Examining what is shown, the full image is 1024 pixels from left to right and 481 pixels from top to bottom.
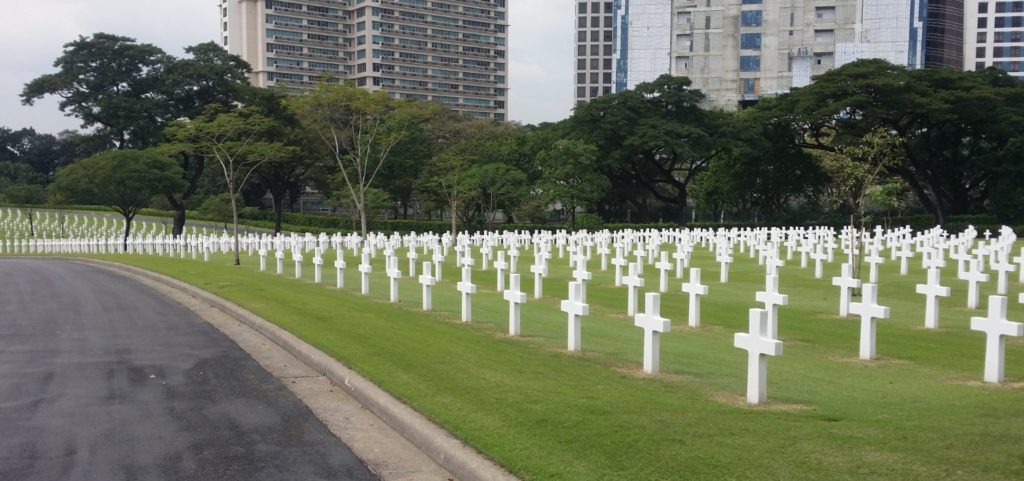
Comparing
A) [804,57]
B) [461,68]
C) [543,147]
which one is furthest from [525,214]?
[461,68]

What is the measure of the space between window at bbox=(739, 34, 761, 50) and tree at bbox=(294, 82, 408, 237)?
126 feet

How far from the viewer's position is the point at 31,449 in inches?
257

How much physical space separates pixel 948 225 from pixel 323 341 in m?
50.7

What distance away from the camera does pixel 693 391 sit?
8031 millimetres

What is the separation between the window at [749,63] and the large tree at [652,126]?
986 inches

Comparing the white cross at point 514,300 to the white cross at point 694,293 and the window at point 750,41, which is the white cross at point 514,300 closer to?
the white cross at point 694,293

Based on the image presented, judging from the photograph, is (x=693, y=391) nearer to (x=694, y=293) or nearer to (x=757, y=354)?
(x=757, y=354)

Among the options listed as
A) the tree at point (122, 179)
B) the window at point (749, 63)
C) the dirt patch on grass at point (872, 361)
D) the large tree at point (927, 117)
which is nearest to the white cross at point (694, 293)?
the dirt patch on grass at point (872, 361)

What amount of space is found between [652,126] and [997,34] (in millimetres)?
84980

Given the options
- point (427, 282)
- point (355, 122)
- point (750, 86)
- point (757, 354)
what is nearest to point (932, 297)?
point (757, 354)

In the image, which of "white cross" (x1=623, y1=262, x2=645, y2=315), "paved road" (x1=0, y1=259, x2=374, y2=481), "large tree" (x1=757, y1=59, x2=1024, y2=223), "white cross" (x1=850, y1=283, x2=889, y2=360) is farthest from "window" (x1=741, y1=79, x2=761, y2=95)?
"white cross" (x1=850, y1=283, x2=889, y2=360)

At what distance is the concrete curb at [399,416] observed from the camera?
5.81m

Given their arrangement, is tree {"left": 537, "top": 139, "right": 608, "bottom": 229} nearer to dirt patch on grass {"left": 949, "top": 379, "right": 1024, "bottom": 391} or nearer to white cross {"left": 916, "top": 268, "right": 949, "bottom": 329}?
white cross {"left": 916, "top": 268, "right": 949, "bottom": 329}

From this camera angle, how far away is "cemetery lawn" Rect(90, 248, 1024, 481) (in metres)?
5.61
